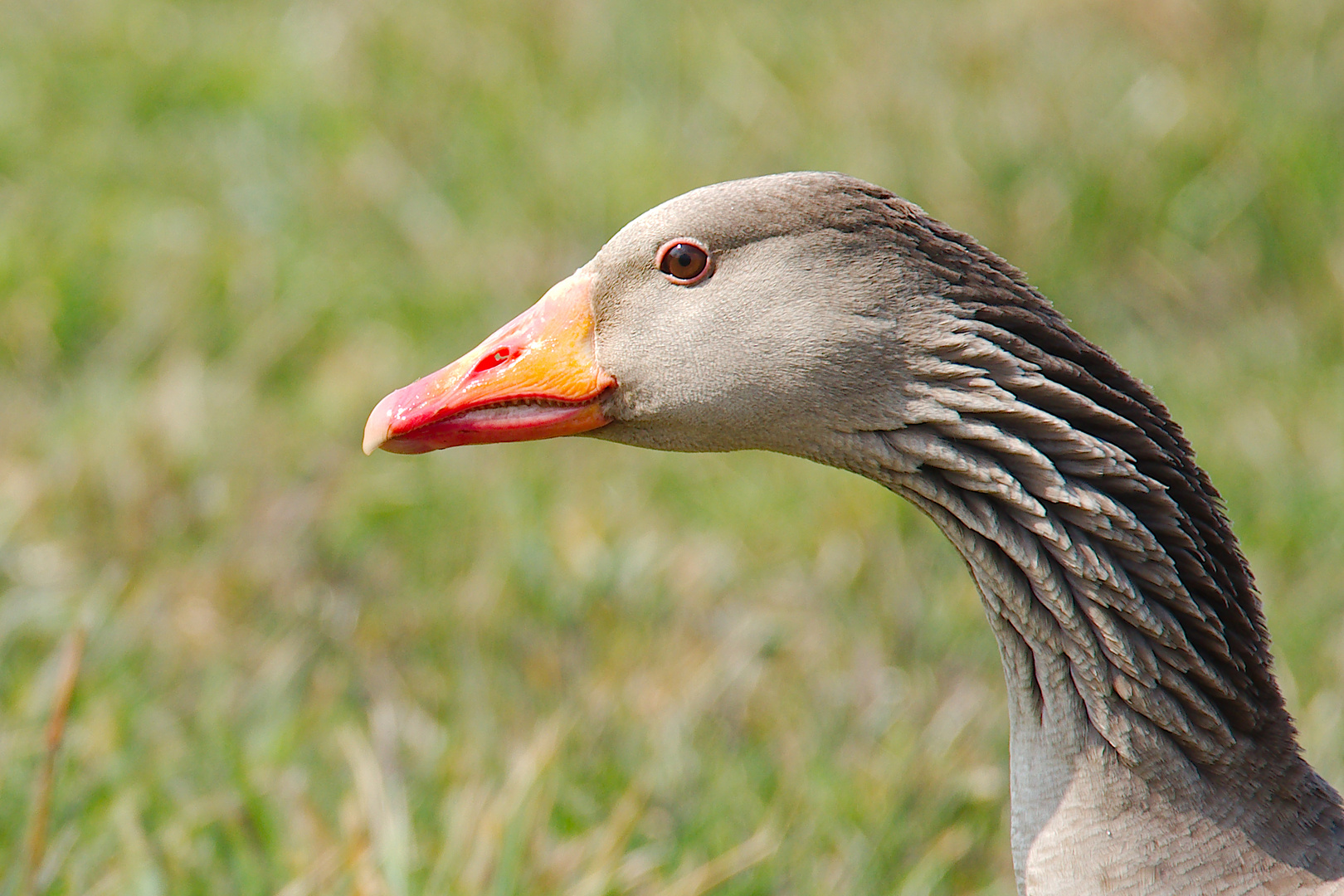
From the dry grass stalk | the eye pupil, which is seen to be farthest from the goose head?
the dry grass stalk

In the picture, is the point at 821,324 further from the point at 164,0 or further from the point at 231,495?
the point at 164,0

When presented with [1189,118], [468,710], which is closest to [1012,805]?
[468,710]

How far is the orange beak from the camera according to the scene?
2971mm

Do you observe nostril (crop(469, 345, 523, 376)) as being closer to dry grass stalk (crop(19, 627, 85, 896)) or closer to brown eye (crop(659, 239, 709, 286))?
brown eye (crop(659, 239, 709, 286))

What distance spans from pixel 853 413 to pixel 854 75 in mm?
4912

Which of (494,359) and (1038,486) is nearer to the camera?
(1038,486)

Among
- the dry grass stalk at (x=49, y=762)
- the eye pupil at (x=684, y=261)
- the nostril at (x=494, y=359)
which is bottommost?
the dry grass stalk at (x=49, y=762)

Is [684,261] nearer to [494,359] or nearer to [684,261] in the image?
[684,261]

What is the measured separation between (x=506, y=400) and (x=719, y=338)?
48cm

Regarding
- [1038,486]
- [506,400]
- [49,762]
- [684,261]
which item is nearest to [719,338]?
[684,261]

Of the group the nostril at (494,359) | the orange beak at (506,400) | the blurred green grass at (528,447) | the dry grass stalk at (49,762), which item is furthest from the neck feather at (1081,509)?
the dry grass stalk at (49,762)

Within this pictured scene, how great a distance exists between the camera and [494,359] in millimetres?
3021

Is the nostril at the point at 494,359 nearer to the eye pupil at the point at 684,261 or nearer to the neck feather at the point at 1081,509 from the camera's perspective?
the eye pupil at the point at 684,261

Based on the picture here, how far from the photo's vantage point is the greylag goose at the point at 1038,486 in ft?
8.71
